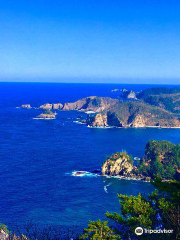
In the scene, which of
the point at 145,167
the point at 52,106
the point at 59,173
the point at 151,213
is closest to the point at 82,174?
the point at 59,173

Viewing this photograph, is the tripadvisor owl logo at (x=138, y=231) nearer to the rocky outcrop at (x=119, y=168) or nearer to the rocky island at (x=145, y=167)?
the rocky island at (x=145, y=167)

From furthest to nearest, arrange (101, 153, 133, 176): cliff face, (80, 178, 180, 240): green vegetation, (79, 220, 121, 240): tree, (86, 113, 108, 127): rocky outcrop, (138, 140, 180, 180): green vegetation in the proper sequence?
(86, 113, 108, 127): rocky outcrop < (101, 153, 133, 176): cliff face < (138, 140, 180, 180): green vegetation < (79, 220, 121, 240): tree < (80, 178, 180, 240): green vegetation

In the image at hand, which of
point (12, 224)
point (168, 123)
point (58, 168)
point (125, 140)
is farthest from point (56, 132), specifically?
point (12, 224)

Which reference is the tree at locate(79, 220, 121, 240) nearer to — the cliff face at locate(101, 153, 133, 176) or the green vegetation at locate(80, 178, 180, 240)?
→ the green vegetation at locate(80, 178, 180, 240)

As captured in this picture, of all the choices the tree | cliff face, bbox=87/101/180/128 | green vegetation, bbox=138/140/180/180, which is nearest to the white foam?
green vegetation, bbox=138/140/180/180

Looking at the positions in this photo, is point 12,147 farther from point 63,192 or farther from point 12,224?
point 12,224

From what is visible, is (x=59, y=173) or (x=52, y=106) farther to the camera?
(x=52, y=106)

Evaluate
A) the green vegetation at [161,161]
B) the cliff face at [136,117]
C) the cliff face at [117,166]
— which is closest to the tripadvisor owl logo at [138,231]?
the green vegetation at [161,161]

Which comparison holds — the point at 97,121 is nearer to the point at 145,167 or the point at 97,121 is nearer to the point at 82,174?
the point at 145,167
